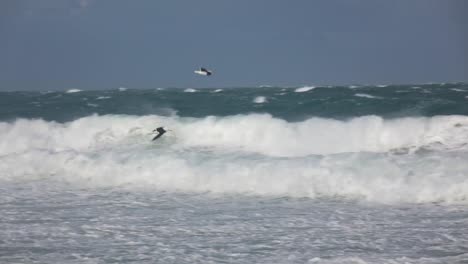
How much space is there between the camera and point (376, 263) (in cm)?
702

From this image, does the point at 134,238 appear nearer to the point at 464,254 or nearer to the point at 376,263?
the point at 376,263

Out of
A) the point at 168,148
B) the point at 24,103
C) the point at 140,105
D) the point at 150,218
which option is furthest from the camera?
the point at 24,103

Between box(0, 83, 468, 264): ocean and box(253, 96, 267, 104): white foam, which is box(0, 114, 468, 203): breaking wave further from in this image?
box(253, 96, 267, 104): white foam

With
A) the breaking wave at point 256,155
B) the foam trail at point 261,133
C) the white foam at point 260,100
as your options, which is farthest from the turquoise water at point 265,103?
the breaking wave at point 256,155

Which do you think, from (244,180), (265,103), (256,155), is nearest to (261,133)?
(256,155)

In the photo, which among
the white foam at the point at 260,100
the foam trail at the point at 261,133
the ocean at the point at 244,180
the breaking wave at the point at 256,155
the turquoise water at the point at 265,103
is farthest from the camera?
the white foam at the point at 260,100

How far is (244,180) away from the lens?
12.7m

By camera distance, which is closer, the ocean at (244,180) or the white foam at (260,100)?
the ocean at (244,180)

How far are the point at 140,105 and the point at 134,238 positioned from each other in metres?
15.8

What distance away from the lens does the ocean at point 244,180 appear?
7.94m

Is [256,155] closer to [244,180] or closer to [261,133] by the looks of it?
[261,133]

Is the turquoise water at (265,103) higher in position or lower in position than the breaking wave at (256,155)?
higher

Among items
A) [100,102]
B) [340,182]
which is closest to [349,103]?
[340,182]

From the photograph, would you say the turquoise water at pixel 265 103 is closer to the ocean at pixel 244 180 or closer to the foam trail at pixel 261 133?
the ocean at pixel 244 180
